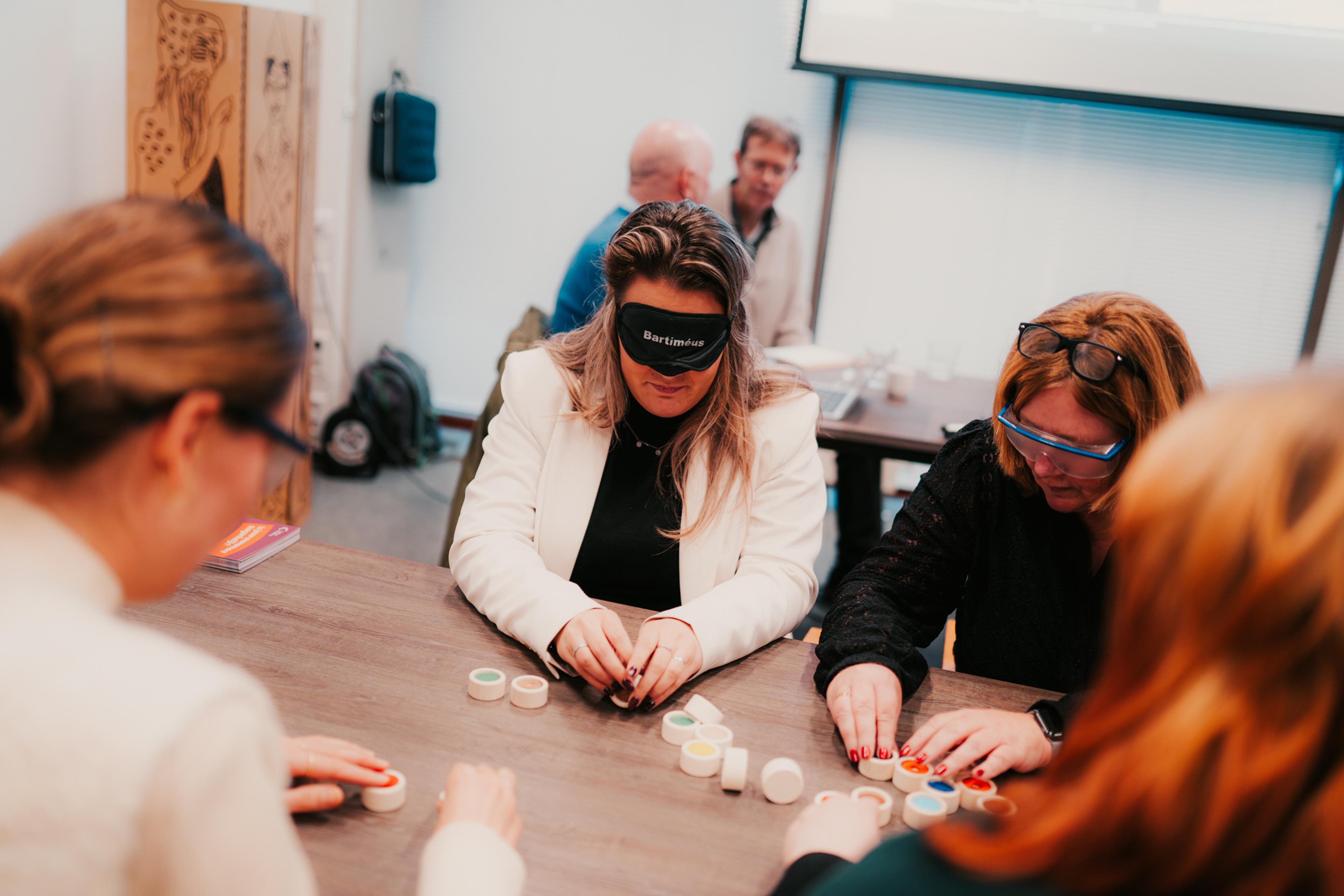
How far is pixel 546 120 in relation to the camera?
4.88 meters

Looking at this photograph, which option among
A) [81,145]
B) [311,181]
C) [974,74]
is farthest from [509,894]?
[974,74]

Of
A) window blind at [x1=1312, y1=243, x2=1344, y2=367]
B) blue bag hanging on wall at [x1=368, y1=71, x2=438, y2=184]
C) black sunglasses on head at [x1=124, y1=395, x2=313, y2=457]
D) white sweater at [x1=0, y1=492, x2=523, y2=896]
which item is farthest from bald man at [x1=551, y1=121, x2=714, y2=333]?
window blind at [x1=1312, y1=243, x2=1344, y2=367]

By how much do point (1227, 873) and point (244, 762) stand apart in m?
0.61

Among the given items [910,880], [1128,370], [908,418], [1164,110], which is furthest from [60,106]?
[1164,110]

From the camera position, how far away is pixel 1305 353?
451 centimetres

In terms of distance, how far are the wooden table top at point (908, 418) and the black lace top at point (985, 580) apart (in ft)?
2.89

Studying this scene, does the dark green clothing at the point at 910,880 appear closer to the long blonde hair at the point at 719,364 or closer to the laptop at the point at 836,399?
the long blonde hair at the point at 719,364

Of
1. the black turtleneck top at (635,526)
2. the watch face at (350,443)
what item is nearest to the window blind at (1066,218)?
the watch face at (350,443)

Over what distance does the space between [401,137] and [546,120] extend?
30.2 inches

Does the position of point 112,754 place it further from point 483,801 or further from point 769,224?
point 769,224

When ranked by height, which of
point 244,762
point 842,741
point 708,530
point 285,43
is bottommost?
point 842,741

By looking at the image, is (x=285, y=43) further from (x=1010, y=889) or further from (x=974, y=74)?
(x=1010, y=889)

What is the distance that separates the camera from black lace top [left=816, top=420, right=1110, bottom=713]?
1.58m

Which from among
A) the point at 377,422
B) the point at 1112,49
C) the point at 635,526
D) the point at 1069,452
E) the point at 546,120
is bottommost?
the point at 377,422
